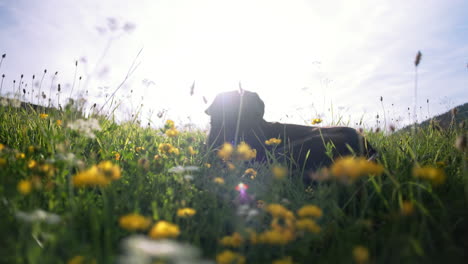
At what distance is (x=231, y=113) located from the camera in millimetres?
4668

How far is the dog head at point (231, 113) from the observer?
4648mm

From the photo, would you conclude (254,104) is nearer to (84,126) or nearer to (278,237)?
(84,126)

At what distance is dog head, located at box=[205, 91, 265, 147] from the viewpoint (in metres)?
4.65

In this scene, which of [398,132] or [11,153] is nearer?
[11,153]

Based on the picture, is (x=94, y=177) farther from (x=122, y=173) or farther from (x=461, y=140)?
(x=461, y=140)

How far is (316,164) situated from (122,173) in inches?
92.2

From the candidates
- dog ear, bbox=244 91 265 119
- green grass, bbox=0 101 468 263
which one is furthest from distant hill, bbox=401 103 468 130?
dog ear, bbox=244 91 265 119

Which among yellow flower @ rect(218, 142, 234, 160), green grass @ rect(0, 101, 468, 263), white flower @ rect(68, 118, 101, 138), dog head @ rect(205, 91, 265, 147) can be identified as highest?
dog head @ rect(205, 91, 265, 147)

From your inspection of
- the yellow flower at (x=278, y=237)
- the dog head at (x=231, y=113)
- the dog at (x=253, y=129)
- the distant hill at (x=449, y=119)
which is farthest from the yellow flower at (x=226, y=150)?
the distant hill at (x=449, y=119)

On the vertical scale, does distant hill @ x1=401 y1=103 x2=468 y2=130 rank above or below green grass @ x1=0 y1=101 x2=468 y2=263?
above

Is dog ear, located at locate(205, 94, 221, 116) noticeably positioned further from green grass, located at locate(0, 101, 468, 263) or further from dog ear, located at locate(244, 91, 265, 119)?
green grass, located at locate(0, 101, 468, 263)

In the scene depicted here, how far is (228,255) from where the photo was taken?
1242mm

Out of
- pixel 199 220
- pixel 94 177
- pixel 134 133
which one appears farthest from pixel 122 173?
pixel 134 133

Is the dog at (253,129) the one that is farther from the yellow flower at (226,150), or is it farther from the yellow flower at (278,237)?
the yellow flower at (278,237)
